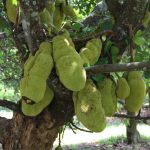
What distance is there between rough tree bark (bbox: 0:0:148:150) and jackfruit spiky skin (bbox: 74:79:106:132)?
4.6 inches

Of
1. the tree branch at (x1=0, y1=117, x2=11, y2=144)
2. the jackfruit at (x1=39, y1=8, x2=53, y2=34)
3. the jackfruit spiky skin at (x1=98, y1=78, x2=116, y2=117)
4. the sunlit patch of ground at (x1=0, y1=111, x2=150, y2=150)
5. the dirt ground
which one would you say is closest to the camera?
the jackfruit spiky skin at (x1=98, y1=78, x2=116, y2=117)

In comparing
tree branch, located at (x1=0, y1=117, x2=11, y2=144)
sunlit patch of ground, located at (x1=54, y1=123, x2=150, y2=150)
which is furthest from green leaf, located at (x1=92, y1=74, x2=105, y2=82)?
sunlit patch of ground, located at (x1=54, y1=123, x2=150, y2=150)

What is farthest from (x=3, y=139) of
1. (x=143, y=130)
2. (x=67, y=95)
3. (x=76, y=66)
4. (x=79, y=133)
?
(x=143, y=130)

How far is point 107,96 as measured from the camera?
123 centimetres

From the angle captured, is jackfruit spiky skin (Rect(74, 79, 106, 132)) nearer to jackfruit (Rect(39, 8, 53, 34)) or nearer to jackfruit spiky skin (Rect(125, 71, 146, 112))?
jackfruit spiky skin (Rect(125, 71, 146, 112))

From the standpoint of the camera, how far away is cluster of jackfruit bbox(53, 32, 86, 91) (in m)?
1.04

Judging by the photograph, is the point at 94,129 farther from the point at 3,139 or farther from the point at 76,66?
the point at 3,139

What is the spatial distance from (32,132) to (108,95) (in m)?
0.40

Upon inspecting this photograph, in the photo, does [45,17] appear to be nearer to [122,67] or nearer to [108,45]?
[108,45]

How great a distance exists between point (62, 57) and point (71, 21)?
1.87ft

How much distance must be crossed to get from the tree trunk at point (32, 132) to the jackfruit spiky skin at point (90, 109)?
29 centimetres

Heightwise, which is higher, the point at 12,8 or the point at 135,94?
the point at 12,8

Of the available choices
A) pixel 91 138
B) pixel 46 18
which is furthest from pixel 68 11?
pixel 91 138

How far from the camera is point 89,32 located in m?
1.51
